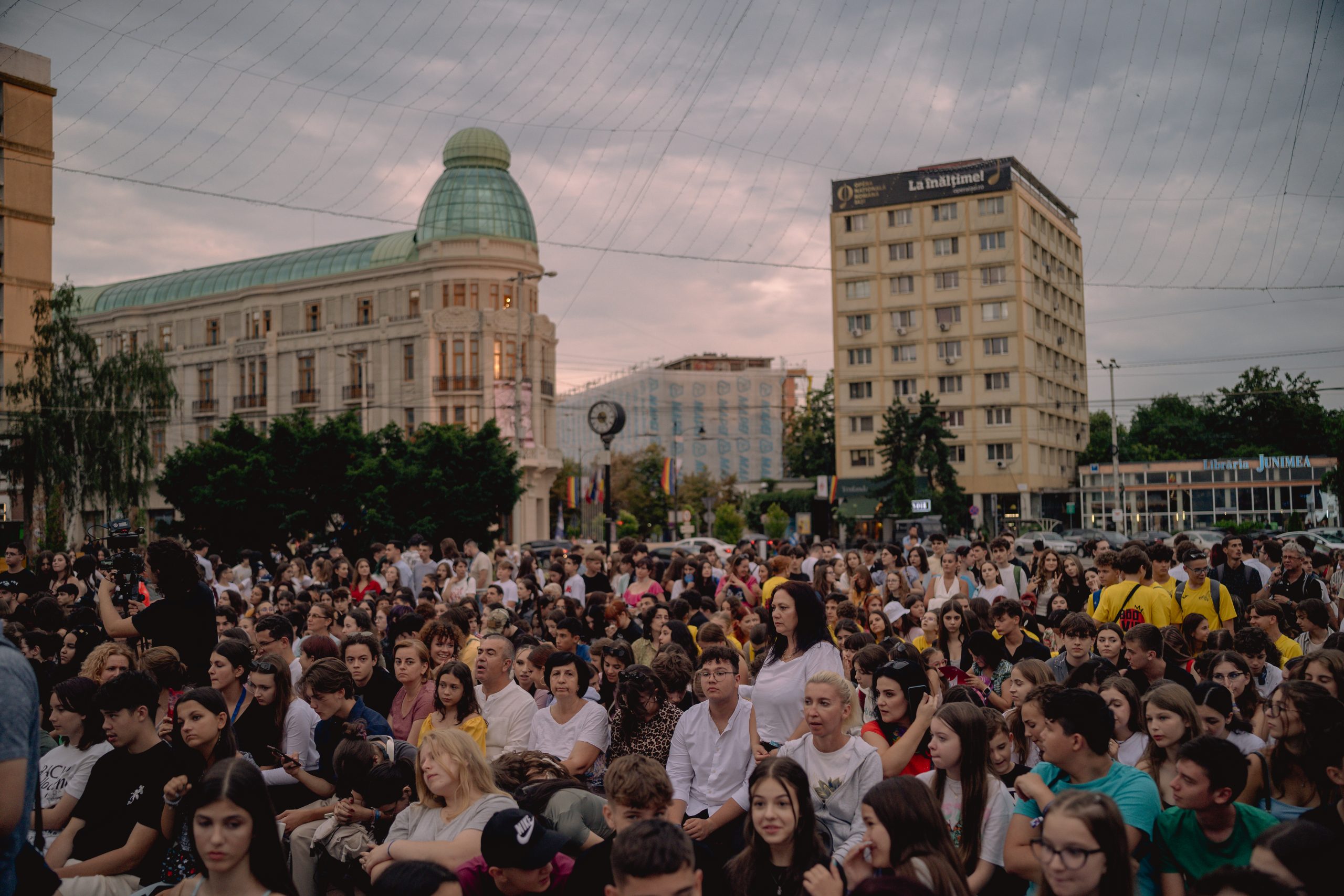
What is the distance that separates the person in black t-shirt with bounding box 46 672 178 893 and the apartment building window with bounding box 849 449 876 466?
7046 cm

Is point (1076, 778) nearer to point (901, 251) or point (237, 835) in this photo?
point (237, 835)

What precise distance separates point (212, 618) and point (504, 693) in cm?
225

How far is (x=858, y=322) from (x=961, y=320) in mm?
7240

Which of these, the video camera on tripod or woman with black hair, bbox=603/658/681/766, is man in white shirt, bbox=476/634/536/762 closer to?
woman with black hair, bbox=603/658/681/766

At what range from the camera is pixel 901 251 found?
7244 cm

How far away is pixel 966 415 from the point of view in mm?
71750

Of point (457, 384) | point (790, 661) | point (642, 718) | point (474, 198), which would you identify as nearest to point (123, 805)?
point (642, 718)

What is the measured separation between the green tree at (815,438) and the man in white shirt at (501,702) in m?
80.1

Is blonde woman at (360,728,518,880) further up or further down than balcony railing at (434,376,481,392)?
further down

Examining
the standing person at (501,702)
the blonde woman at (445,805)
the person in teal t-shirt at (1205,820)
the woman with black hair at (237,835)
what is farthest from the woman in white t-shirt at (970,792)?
the standing person at (501,702)

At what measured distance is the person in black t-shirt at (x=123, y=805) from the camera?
15.3 feet

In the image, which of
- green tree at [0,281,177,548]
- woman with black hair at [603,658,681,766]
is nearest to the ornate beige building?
green tree at [0,281,177,548]

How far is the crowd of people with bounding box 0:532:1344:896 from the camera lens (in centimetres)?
375

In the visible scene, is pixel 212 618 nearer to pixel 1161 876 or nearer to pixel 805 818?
pixel 805 818
